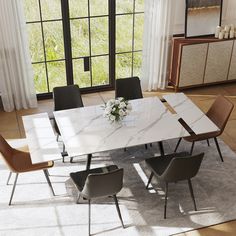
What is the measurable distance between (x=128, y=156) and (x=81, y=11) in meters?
2.59

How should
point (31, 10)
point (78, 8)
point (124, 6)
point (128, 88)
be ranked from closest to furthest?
point (128, 88), point (31, 10), point (78, 8), point (124, 6)

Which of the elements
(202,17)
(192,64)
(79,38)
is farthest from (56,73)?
(202,17)

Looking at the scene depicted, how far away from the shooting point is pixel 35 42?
624 centimetres

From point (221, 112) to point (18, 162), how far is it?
264 centimetres

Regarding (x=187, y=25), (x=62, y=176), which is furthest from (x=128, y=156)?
(x=187, y=25)

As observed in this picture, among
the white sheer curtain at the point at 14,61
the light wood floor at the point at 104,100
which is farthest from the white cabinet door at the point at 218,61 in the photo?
the white sheer curtain at the point at 14,61

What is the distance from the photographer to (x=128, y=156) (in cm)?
525

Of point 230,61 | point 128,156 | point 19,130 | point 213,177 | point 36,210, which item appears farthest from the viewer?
point 230,61

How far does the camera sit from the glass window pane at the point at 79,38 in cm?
632

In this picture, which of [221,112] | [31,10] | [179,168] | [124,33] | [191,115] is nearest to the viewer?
[179,168]

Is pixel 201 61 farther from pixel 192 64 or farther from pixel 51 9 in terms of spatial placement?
pixel 51 9

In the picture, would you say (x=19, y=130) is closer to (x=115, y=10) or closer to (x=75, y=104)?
(x=75, y=104)

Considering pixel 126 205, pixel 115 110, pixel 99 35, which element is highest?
pixel 99 35

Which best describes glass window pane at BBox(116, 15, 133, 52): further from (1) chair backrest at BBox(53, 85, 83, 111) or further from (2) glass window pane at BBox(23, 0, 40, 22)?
(1) chair backrest at BBox(53, 85, 83, 111)
